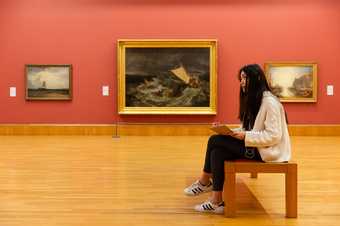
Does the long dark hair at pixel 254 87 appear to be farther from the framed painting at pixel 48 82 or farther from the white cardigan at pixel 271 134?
the framed painting at pixel 48 82

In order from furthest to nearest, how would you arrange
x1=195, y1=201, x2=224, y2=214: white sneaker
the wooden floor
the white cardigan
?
x1=195, y1=201, x2=224, y2=214: white sneaker, the white cardigan, the wooden floor

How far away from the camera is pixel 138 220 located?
5625mm

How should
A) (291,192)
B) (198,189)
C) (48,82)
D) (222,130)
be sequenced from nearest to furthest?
(291,192)
(222,130)
(198,189)
(48,82)

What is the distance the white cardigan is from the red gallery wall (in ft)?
30.3

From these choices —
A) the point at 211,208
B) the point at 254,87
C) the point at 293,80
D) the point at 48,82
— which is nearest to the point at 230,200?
the point at 211,208

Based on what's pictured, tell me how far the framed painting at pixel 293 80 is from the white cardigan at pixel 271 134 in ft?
30.5

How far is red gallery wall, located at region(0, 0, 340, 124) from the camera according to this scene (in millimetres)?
15094

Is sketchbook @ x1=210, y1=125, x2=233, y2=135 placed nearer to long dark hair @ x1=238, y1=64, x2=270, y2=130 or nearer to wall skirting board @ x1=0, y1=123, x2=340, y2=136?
long dark hair @ x1=238, y1=64, x2=270, y2=130

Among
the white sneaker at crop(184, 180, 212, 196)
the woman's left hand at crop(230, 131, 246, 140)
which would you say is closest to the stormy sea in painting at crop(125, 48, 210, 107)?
the white sneaker at crop(184, 180, 212, 196)

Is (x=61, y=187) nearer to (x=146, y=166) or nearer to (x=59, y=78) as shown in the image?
(x=146, y=166)

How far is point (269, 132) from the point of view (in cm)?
585

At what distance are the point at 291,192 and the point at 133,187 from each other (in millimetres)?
2475

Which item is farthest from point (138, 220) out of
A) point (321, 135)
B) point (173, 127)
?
point (321, 135)

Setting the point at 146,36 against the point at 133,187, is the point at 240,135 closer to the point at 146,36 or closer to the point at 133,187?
the point at 133,187
